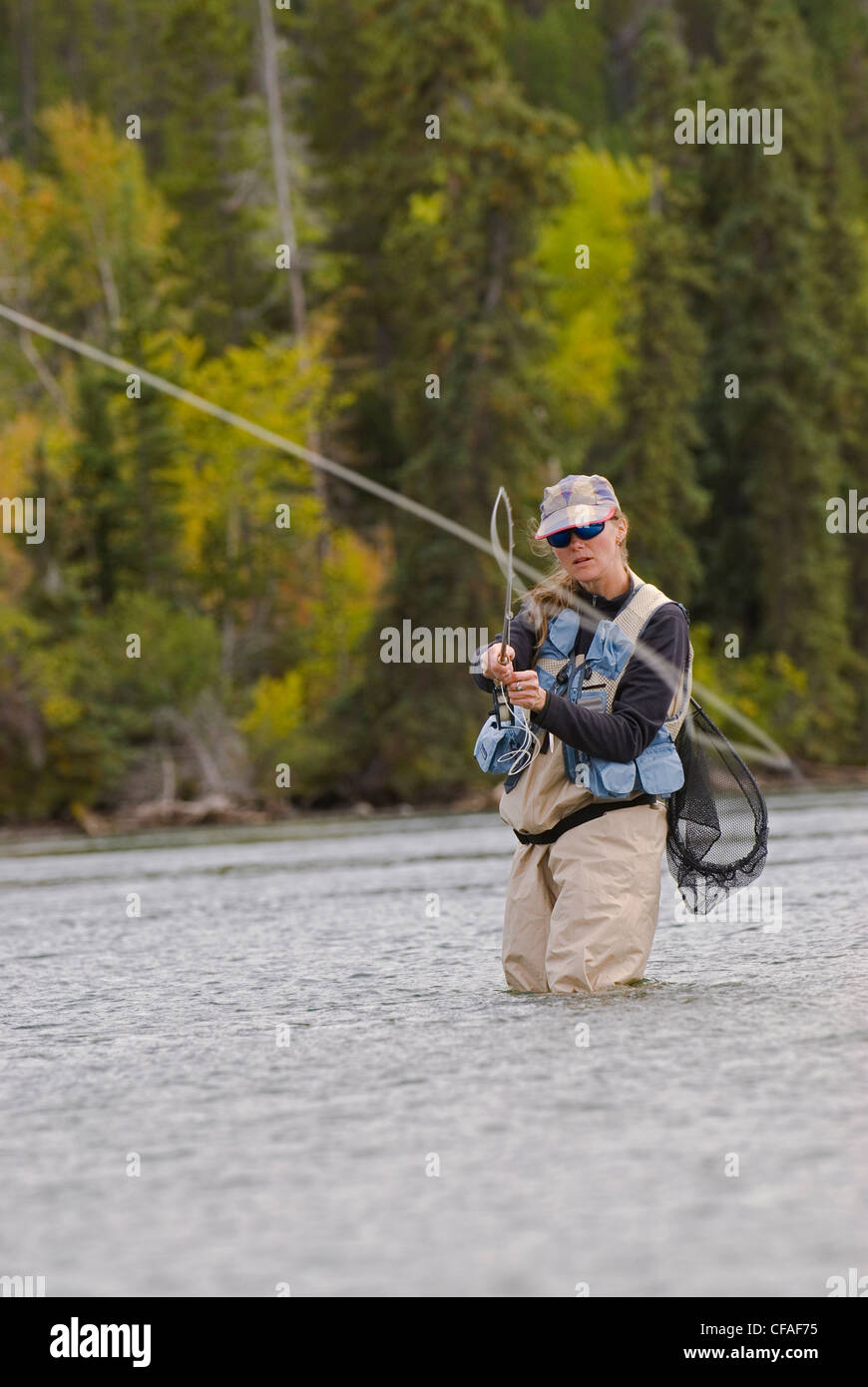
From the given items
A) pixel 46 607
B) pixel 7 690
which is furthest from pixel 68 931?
pixel 46 607

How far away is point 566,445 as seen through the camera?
37.7m

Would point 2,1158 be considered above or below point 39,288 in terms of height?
below

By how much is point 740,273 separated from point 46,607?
54.8ft

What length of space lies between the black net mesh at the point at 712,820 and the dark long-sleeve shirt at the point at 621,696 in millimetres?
394

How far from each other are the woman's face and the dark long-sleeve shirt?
0.13 m

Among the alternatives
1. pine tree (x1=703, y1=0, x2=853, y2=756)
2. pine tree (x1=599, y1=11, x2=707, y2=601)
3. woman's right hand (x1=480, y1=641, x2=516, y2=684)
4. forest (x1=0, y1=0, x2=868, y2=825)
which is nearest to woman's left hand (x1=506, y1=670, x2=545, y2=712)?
woman's right hand (x1=480, y1=641, x2=516, y2=684)

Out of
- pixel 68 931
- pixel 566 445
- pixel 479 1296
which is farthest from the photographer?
pixel 566 445

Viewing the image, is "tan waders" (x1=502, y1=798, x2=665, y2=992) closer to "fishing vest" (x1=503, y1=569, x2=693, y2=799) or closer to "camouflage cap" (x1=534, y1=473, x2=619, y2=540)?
"fishing vest" (x1=503, y1=569, x2=693, y2=799)

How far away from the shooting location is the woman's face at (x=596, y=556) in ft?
21.8

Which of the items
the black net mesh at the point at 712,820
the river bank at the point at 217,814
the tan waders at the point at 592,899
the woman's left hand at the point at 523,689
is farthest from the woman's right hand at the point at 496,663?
the river bank at the point at 217,814

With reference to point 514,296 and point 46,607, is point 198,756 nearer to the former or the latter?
point 46,607

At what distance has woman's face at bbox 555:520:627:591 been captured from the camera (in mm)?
6645

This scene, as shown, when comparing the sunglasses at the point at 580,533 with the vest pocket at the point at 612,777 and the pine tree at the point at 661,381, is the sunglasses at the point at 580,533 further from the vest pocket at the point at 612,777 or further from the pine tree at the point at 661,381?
the pine tree at the point at 661,381

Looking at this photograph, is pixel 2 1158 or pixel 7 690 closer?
pixel 2 1158
